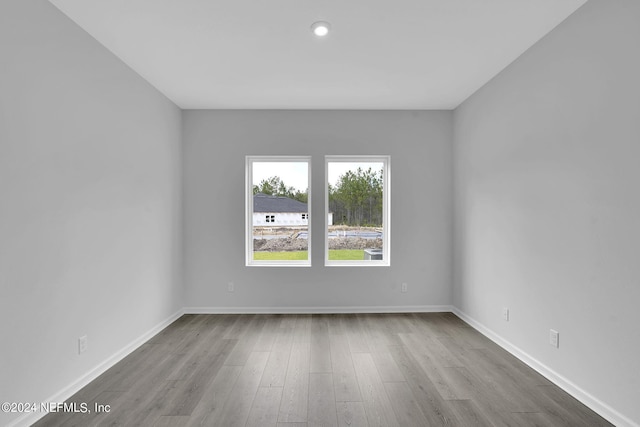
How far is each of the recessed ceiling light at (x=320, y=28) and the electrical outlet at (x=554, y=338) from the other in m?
2.88

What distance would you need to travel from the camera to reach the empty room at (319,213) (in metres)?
2.03

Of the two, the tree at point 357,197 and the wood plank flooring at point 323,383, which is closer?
the wood plank flooring at point 323,383

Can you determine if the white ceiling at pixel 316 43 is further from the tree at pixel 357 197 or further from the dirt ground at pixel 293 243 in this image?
the dirt ground at pixel 293 243

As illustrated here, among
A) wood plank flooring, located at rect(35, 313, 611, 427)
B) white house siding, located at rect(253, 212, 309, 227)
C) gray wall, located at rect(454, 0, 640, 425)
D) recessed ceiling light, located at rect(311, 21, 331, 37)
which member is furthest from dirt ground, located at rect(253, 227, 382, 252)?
recessed ceiling light, located at rect(311, 21, 331, 37)

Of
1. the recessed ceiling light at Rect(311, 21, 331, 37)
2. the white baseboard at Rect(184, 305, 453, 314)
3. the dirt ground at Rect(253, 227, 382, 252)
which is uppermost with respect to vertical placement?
the recessed ceiling light at Rect(311, 21, 331, 37)

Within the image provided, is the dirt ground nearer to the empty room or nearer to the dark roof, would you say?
the empty room

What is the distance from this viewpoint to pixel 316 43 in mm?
2678

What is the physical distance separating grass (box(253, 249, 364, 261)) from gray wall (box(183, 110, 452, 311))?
182mm

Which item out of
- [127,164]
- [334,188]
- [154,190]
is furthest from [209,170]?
[334,188]

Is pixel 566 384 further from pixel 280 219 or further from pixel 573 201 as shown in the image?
pixel 280 219

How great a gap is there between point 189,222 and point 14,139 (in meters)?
2.44

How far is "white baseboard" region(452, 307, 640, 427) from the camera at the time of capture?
1.99 m

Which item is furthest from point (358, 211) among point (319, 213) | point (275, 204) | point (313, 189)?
point (275, 204)

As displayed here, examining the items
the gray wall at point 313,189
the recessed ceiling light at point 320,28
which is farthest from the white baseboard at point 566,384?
the recessed ceiling light at point 320,28
